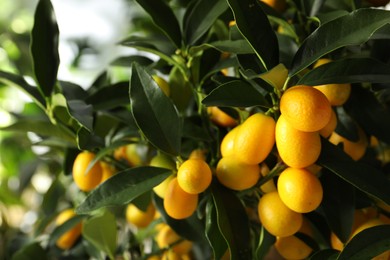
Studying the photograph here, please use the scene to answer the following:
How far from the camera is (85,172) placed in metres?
0.65

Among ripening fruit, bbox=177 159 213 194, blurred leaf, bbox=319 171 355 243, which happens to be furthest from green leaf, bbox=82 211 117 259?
blurred leaf, bbox=319 171 355 243

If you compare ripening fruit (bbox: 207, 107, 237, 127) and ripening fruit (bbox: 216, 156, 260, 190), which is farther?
ripening fruit (bbox: 207, 107, 237, 127)

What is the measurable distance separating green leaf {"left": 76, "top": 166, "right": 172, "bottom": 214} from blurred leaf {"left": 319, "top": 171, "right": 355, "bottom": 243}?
210mm

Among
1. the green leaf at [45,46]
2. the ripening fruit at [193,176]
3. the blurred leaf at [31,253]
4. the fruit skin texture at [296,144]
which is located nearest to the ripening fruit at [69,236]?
the blurred leaf at [31,253]

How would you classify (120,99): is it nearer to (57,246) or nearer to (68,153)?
(68,153)

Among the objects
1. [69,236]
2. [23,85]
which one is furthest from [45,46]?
[69,236]

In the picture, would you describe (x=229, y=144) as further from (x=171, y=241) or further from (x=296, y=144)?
(x=171, y=241)

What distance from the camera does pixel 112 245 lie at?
74 cm

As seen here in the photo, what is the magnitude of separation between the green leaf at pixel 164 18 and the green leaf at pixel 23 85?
0.22 m

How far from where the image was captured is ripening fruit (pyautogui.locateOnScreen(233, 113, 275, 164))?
50cm

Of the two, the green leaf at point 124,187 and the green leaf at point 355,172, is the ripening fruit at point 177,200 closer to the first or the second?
the green leaf at point 124,187

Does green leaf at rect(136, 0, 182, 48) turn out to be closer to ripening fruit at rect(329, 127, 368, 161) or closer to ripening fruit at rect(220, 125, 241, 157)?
ripening fruit at rect(220, 125, 241, 157)

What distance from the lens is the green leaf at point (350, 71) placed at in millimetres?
494

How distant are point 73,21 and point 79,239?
1.76 metres
